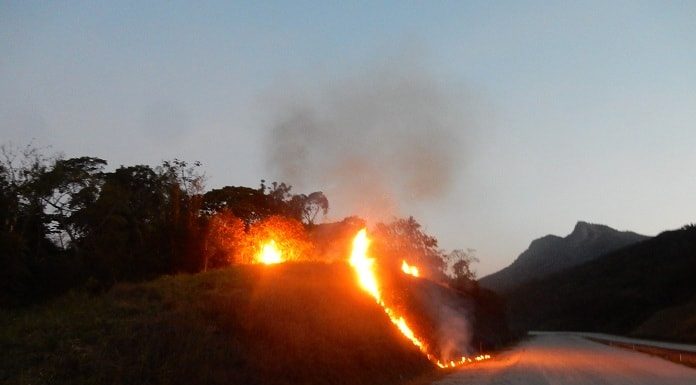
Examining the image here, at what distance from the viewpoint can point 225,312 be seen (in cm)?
2147

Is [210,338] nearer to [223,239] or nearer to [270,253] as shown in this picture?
[223,239]

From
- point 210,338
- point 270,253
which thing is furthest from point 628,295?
point 210,338

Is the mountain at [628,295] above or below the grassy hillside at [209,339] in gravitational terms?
above

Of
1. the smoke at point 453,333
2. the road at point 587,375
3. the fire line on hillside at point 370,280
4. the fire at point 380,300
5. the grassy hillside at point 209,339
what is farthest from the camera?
the smoke at point 453,333

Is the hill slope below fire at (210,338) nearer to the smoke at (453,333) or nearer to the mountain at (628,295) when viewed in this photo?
the smoke at (453,333)

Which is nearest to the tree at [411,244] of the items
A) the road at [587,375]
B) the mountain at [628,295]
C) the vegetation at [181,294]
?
the vegetation at [181,294]

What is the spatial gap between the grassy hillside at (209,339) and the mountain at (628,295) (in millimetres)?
49012

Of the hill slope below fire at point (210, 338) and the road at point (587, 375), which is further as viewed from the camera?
the road at point (587, 375)

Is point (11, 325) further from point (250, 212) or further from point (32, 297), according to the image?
point (250, 212)

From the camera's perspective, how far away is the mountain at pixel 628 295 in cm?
9012

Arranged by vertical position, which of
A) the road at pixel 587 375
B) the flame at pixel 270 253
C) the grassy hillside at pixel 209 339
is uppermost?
the flame at pixel 270 253

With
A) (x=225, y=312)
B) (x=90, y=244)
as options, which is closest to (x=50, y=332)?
(x=225, y=312)

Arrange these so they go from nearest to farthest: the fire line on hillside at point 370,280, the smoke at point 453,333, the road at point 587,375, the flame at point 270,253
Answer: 1. the road at point 587,375
2. the fire line on hillside at point 370,280
3. the smoke at point 453,333
4. the flame at point 270,253

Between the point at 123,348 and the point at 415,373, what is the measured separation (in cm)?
1519
